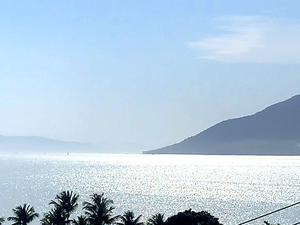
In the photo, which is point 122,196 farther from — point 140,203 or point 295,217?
point 295,217

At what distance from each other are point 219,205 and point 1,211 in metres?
56.6

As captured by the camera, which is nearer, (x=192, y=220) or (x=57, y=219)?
(x=192, y=220)

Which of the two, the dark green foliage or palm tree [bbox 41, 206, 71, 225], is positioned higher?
palm tree [bbox 41, 206, 71, 225]

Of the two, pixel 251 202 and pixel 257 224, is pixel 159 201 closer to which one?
pixel 251 202

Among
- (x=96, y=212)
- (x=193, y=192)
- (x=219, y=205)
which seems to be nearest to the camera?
(x=96, y=212)

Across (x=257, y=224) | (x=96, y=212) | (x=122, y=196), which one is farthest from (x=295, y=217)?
(x=96, y=212)

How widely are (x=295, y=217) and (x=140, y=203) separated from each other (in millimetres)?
46062

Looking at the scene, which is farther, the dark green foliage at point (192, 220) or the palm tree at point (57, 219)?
the palm tree at point (57, 219)

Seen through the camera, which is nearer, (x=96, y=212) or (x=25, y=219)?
(x=96, y=212)

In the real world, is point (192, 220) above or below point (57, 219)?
below

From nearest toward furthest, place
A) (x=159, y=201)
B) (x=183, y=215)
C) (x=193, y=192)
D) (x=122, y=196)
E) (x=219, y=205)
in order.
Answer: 1. (x=183, y=215)
2. (x=219, y=205)
3. (x=159, y=201)
4. (x=122, y=196)
5. (x=193, y=192)

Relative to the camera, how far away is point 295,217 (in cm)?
13475

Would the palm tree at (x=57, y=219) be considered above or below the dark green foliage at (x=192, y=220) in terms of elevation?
above

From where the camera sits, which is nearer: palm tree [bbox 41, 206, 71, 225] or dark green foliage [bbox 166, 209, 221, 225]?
dark green foliage [bbox 166, 209, 221, 225]
